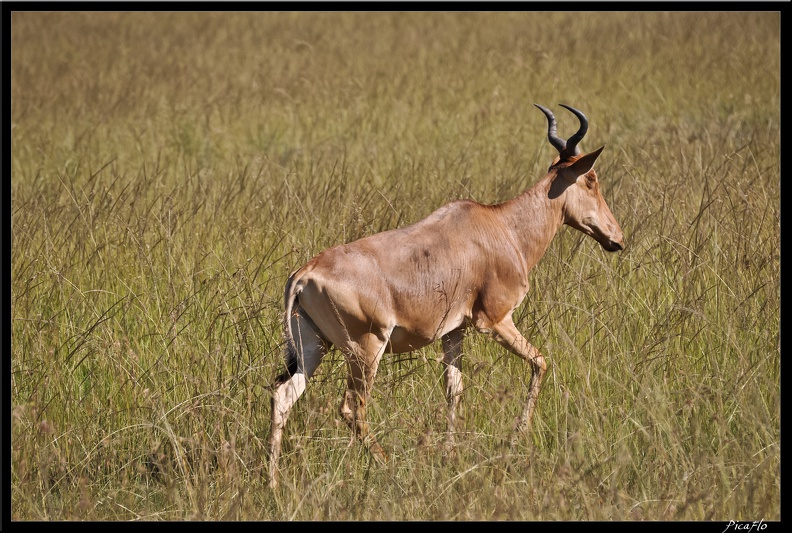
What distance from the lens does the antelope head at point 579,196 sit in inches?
224

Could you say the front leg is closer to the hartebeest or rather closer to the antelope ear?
the hartebeest

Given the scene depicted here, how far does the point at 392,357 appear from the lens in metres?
5.37

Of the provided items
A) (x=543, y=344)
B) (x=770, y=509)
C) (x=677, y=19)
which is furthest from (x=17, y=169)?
(x=677, y=19)

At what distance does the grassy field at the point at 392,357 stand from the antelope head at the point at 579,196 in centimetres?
24

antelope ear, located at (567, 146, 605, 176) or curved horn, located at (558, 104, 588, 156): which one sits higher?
curved horn, located at (558, 104, 588, 156)

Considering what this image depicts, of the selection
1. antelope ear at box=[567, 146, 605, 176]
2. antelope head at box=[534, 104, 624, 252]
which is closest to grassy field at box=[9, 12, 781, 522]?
antelope head at box=[534, 104, 624, 252]

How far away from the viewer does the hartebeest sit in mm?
4770

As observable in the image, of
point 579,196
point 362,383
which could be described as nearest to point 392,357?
point 362,383

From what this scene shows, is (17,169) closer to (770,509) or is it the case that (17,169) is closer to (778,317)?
(778,317)

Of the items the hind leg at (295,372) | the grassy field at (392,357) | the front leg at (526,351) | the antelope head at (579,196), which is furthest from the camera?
the antelope head at (579,196)

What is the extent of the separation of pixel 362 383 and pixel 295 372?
1.13 ft
